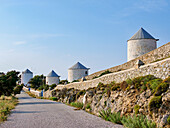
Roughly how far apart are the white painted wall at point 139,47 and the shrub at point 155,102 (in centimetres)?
2142

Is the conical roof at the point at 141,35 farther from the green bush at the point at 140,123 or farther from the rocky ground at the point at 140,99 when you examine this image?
the green bush at the point at 140,123

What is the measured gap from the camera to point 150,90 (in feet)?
34.7

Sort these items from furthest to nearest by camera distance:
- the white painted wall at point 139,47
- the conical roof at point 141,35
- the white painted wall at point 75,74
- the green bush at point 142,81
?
1. the white painted wall at point 75,74
2. the conical roof at point 141,35
3. the white painted wall at point 139,47
4. the green bush at point 142,81

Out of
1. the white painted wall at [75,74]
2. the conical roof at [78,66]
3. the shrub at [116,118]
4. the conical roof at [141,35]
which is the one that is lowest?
the shrub at [116,118]

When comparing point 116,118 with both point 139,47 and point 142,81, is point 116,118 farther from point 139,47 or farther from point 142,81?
point 139,47

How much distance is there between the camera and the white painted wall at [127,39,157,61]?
30514 millimetres

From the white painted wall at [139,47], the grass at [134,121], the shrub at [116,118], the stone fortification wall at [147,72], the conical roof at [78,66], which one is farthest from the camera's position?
the conical roof at [78,66]

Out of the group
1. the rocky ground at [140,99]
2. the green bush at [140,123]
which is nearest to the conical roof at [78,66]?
the rocky ground at [140,99]

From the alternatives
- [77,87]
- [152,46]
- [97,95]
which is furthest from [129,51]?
[97,95]

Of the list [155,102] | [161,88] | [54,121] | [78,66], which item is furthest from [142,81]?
[78,66]

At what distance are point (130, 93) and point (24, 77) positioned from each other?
98.6m

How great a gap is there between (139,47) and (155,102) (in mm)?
22219

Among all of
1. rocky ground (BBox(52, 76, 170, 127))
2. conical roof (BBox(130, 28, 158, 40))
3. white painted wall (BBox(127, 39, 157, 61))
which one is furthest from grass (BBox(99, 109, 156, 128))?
conical roof (BBox(130, 28, 158, 40))

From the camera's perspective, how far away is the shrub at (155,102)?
933 centimetres
